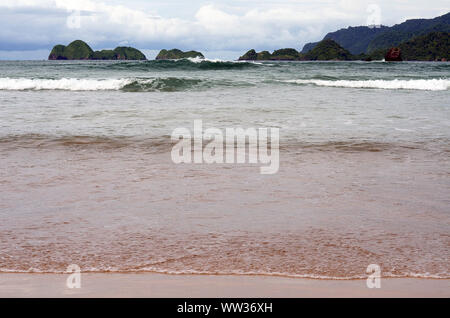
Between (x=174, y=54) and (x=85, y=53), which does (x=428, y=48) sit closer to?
(x=174, y=54)

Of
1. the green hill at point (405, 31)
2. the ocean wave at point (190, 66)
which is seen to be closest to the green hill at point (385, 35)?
the green hill at point (405, 31)

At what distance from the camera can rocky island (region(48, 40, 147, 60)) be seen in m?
120

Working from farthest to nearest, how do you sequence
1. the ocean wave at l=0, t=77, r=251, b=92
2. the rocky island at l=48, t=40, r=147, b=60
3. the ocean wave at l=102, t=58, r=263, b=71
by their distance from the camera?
1. the rocky island at l=48, t=40, r=147, b=60
2. the ocean wave at l=102, t=58, r=263, b=71
3. the ocean wave at l=0, t=77, r=251, b=92

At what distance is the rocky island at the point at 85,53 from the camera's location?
395 feet

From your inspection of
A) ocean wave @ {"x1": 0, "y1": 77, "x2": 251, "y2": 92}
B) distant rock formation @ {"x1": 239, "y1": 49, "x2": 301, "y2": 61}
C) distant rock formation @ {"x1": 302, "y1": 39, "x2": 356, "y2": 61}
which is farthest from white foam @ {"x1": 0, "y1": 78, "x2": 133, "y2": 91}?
distant rock formation @ {"x1": 239, "y1": 49, "x2": 301, "y2": 61}

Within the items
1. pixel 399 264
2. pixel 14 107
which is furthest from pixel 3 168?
pixel 14 107

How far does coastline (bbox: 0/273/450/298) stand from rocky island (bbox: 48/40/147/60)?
124 meters

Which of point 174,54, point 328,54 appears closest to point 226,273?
point 328,54

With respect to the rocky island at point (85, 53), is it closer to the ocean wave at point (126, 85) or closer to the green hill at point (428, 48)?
the green hill at point (428, 48)

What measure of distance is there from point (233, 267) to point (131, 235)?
0.80 metres

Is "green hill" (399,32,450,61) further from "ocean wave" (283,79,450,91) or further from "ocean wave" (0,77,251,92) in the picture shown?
"ocean wave" (0,77,251,92)

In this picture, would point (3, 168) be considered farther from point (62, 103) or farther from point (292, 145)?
point (62, 103)

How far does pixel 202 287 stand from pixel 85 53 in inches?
5015

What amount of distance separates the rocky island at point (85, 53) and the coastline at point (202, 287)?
124m
